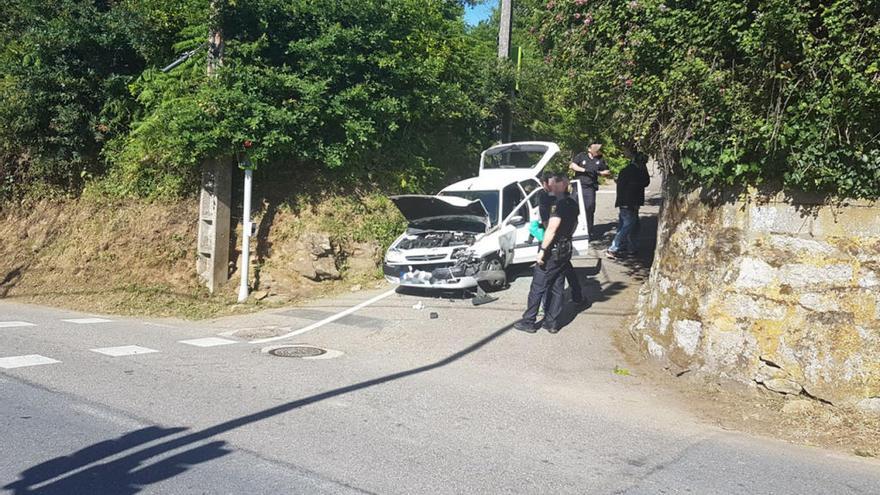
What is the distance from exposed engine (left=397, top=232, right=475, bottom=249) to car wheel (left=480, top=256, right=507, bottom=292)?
399 mm

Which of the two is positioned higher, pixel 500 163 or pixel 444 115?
pixel 444 115

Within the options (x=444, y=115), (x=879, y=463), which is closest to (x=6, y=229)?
(x=444, y=115)

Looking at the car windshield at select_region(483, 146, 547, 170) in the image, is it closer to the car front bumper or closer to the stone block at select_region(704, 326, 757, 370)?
the car front bumper

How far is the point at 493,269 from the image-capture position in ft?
37.3

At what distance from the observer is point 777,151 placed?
267 inches

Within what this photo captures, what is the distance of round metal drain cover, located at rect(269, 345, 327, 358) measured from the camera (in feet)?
28.0

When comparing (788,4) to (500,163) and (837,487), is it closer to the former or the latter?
(837,487)

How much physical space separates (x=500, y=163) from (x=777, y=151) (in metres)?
9.32

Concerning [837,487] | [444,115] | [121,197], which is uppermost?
[444,115]

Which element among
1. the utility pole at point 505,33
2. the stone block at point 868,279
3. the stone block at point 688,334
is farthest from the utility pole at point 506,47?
the stone block at point 868,279

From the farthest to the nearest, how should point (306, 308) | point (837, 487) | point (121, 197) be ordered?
point (121, 197)
point (306, 308)
point (837, 487)

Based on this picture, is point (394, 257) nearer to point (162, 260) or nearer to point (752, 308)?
point (162, 260)

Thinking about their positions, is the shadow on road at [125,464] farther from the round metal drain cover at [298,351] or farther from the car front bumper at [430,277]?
the car front bumper at [430,277]

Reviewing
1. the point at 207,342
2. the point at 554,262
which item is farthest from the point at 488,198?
the point at 207,342
